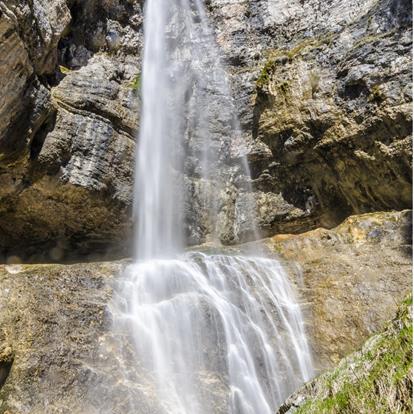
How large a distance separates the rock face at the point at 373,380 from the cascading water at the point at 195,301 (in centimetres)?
449

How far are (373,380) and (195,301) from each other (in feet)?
21.8

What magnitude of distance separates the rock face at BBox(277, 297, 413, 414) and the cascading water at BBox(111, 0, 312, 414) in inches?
177

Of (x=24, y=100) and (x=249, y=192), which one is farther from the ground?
(x=24, y=100)

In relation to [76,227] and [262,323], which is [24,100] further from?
[262,323]

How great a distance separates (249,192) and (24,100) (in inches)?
344

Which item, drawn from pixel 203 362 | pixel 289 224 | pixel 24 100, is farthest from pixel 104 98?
pixel 203 362

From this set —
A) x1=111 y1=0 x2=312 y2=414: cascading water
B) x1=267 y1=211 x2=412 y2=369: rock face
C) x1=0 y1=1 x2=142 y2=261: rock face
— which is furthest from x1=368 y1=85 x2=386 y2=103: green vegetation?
x1=0 y1=1 x2=142 y2=261: rock face

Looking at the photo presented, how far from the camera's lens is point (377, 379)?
2990 mm

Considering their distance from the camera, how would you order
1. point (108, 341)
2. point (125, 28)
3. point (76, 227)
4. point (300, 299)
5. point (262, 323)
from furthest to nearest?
point (125, 28) → point (76, 227) → point (300, 299) → point (262, 323) → point (108, 341)

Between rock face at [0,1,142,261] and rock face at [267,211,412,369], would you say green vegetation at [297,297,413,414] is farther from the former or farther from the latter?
rock face at [0,1,142,261]

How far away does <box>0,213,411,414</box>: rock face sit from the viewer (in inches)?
285

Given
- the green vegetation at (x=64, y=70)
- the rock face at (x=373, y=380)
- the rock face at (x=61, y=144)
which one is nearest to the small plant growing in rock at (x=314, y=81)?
the rock face at (x=61, y=144)

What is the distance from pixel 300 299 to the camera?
10.8 metres

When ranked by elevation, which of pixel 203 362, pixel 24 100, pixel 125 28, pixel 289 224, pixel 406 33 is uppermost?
pixel 125 28
